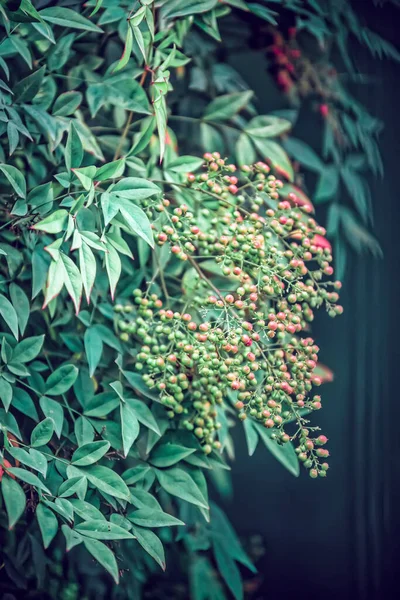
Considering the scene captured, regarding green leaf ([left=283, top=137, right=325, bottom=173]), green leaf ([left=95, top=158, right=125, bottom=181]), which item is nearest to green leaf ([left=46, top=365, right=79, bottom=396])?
green leaf ([left=95, top=158, right=125, bottom=181])

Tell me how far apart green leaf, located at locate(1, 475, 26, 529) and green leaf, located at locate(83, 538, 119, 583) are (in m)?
0.10

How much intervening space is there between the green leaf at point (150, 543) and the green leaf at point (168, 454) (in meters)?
0.11

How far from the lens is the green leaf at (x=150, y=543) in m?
0.89

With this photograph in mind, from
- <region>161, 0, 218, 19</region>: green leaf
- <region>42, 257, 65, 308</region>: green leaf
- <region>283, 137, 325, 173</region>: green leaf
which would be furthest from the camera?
<region>283, 137, 325, 173</region>: green leaf

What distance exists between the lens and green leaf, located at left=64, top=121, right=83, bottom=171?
88 centimetres

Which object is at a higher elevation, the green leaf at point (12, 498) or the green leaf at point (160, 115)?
the green leaf at point (160, 115)

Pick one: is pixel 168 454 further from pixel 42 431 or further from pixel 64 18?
pixel 64 18

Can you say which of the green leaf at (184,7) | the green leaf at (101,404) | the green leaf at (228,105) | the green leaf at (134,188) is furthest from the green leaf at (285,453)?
the green leaf at (184,7)

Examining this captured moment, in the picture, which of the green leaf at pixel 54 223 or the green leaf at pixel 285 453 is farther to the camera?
the green leaf at pixel 285 453

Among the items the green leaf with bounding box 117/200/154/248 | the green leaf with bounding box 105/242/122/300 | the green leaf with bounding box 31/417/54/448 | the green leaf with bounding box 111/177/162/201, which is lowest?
the green leaf with bounding box 31/417/54/448

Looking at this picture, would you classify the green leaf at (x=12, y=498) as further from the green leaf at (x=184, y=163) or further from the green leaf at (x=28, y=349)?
the green leaf at (x=184, y=163)

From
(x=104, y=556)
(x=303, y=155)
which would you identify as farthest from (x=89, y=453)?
(x=303, y=155)

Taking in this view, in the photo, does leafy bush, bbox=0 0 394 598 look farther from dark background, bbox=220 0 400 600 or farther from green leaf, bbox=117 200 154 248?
dark background, bbox=220 0 400 600

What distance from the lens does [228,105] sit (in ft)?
3.87
